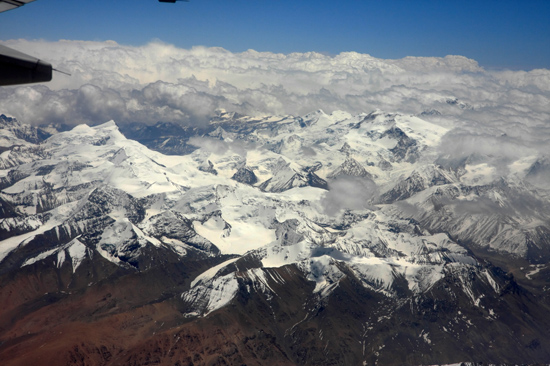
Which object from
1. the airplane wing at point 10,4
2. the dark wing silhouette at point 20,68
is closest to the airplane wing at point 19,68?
the dark wing silhouette at point 20,68

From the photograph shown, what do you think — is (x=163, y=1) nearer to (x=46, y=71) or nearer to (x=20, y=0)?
(x=20, y=0)

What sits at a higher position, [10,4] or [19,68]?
[10,4]

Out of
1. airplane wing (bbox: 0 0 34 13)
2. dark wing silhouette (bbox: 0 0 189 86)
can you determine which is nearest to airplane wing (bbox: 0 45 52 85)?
dark wing silhouette (bbox: 0 0 189 86)

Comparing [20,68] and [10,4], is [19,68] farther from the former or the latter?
[10,4]

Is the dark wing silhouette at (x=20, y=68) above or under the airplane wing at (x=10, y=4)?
under

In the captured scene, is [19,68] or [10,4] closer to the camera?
[19,68]

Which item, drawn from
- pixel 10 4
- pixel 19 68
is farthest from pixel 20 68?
pixel 10 4

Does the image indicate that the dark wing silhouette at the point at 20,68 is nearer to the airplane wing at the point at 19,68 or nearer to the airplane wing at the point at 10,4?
the airplane wing at the point at 19,68

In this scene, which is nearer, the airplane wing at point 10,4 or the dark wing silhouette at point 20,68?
the dark wing silhouette at point 20,68

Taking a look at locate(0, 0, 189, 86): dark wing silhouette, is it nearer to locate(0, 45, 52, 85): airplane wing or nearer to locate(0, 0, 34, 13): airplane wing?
locate(0, 45, 52, 85): airplane wing

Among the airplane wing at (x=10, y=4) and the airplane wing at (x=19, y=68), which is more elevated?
the airplane wing at (x=10, y=4)

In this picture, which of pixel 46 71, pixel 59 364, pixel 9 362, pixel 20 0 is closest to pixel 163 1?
pixel 20 0

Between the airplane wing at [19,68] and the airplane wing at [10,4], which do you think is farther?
the airplane wing at [10,4]
